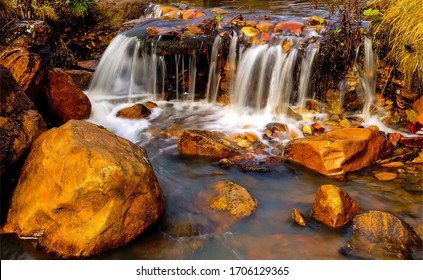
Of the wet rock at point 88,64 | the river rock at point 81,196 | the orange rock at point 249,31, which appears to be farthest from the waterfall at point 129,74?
the river rock at point 81,196

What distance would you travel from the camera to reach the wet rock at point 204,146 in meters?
5.19

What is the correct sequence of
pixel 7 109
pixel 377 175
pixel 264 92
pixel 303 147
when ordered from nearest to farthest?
pixel 7 109
pixel 377 175
pixel 303 147
pixel 264 92

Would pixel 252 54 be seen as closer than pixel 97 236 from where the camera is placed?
No

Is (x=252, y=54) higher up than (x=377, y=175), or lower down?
higher up

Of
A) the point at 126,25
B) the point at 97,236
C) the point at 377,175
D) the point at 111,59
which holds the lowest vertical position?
the point at 377,175

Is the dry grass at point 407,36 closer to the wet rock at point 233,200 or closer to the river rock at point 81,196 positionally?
the wet rock at point 233,200

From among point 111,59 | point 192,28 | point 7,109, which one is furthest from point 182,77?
point 7,109

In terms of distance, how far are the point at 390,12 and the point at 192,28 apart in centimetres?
397

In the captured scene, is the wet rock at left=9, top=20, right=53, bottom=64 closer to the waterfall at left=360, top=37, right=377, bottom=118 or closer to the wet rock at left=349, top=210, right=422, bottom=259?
the wet rock at left=349, top=210, right=422, bottom=259

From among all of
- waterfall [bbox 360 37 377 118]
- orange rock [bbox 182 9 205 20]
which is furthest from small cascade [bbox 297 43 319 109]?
orange rock [bbox 182 9 205 20]

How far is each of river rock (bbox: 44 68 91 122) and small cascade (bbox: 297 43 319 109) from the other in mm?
4027

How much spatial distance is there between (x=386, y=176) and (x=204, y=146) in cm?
245

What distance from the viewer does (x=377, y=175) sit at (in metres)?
4.66
